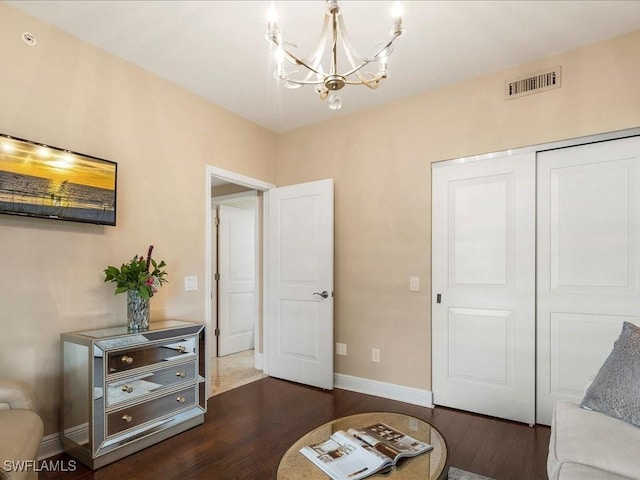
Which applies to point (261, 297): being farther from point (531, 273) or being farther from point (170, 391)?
point (531, 273)

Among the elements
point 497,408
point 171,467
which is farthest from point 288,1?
point 497,408

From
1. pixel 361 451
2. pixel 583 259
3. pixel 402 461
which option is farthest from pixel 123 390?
pixel 583 259

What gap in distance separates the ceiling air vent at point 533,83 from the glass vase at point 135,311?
322 centimetres

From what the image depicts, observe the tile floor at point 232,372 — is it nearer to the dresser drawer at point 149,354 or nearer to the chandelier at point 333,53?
the dresser drawer at point 149,354

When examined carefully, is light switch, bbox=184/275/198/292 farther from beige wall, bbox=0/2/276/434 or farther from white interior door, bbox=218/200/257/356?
white interior door, bbox=218/200/257/356

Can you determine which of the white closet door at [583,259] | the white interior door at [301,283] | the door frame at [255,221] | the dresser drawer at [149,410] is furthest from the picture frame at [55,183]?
the white closet door at [583,259]

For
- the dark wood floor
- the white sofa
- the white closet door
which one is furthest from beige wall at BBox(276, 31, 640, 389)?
the white sofa

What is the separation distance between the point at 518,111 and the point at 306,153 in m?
2.10

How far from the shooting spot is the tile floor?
12.7ft

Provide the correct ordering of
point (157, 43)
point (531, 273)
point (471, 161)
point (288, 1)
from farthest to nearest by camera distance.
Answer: point (471, 161) < point (531, 273) < point (157, 43) < point (288, 1)

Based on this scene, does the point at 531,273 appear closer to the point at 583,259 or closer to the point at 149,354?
the point at 583,259

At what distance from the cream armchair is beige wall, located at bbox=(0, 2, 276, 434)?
1.49ft

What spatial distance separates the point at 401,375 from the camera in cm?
345

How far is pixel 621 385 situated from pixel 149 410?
8.93 feet
